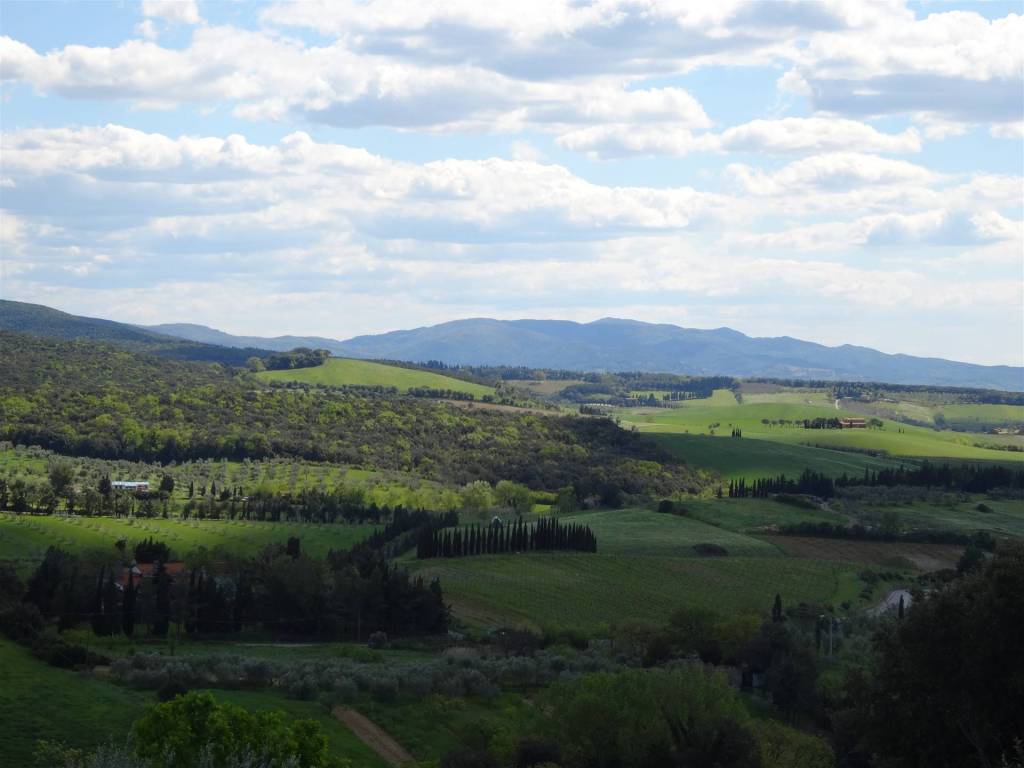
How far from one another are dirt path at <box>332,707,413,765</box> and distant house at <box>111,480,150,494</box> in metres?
89.8

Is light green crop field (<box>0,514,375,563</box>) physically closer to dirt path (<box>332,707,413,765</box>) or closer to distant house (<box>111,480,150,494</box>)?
distant house (<box>111,480,150,494</box>)

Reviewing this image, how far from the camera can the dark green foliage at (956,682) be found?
32938 mm

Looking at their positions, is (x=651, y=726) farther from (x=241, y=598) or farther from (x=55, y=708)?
(x=241, y=598)

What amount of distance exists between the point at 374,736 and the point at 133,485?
324 ft

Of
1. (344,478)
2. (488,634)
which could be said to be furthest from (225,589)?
(344,478)

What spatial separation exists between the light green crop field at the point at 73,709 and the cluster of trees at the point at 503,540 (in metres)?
54.5

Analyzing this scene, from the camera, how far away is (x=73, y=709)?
45.8 meters

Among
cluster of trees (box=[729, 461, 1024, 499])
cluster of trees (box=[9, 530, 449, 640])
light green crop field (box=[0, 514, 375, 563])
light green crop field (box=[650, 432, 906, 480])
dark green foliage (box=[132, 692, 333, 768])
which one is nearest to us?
dark green foliage (box=[132, 692, 333, 768])

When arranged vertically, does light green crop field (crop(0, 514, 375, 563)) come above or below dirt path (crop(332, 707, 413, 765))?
below

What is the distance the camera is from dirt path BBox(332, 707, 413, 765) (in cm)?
4912

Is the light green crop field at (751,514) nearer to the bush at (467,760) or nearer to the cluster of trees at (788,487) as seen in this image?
the cluster of trees at (788,487)

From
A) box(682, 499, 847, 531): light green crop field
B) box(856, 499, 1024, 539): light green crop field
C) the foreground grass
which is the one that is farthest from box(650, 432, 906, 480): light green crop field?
the foreground grass

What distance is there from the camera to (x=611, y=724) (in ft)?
147

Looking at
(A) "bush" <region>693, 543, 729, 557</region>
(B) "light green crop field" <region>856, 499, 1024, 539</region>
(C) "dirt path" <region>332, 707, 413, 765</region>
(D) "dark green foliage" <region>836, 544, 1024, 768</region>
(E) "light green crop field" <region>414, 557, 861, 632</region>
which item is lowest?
(E) "light green crop field" <region>414, 557, 861, 632</region>
